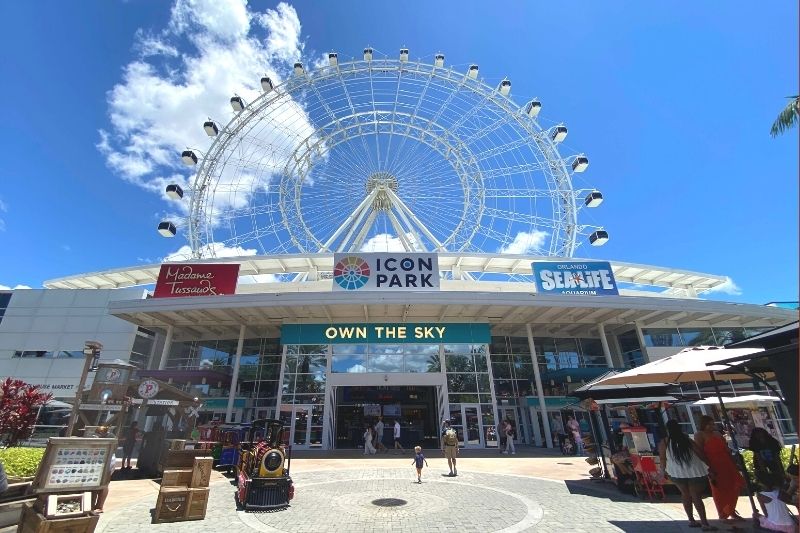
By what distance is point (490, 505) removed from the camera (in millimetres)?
8547

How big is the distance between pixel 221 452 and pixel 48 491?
10359 mm

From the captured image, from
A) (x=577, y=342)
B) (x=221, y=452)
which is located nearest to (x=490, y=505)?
A: (x=221, y=452)

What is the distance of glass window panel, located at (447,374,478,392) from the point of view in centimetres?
2094

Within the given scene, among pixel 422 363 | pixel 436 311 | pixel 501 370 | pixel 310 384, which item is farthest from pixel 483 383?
pixel 310 384

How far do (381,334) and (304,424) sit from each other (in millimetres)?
6214

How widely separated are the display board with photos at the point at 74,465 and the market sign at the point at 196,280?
56.8 ft

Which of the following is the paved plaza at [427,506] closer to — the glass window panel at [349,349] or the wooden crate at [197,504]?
the wooden crate at [197,504]

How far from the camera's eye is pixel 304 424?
66.7 ft

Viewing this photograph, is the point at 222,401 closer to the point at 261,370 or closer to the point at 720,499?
the point at 261,370

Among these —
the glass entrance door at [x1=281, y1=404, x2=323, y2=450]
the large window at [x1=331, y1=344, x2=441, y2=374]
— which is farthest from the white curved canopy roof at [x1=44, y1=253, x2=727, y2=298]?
the glass entrance door at [x1=281, y1=404, x2=323, y2=450]

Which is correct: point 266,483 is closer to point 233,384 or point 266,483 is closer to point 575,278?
point 233,384

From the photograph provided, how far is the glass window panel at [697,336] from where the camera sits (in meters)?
25.3

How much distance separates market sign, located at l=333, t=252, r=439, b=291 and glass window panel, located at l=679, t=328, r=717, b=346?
17.8m

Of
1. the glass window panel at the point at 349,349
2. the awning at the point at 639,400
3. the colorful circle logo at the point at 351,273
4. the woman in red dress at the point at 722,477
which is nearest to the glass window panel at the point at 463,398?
the glass window panel at the point at 349,349
